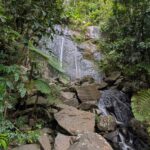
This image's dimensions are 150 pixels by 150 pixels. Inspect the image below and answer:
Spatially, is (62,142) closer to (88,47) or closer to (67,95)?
(67,95)

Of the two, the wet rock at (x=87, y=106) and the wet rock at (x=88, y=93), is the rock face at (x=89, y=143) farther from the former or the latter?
the wet rock at (x=88, y=93)

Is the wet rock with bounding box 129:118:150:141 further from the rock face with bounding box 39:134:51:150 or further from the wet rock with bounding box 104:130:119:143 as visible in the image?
the rock face with bounding box 39:134:51:150

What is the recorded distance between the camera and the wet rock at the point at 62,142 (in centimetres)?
492

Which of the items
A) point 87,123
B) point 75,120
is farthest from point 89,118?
point 75,120

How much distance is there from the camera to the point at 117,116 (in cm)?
723

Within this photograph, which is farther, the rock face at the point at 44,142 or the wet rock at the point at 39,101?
the wet rock at the point at 39,101

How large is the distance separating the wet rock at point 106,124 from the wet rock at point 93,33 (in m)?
5.97

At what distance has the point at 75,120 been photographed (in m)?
5.75

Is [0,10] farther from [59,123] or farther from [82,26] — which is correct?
[82,26]

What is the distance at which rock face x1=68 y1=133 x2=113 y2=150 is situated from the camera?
15.7 ft

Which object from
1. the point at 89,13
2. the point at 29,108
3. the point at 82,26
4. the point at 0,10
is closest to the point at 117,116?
the point at 29,108

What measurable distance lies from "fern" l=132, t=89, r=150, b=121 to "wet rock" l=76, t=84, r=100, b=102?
52.2 inches

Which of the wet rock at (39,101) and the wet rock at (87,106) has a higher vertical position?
the wet rock at (39,101)

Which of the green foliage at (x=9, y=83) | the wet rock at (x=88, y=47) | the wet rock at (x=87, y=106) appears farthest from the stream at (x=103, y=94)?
the green foliage at (x=9, y=83)
